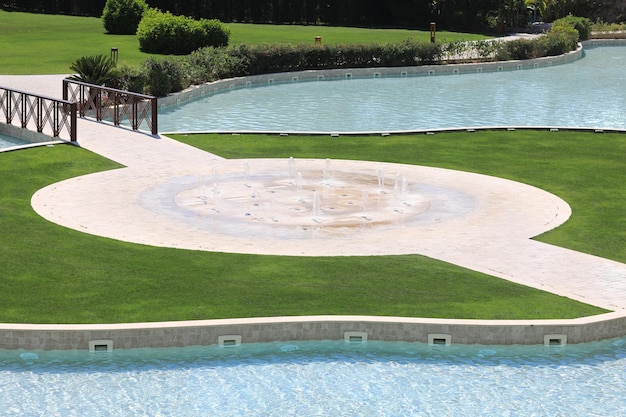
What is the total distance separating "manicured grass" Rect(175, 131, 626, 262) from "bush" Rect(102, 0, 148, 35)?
1187 inches

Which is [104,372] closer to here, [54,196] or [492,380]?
[492,380]

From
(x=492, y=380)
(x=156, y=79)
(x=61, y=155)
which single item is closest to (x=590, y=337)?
(x=492, y=380)

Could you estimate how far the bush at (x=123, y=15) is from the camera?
5722 centimetres

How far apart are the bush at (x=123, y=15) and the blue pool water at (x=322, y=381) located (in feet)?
150

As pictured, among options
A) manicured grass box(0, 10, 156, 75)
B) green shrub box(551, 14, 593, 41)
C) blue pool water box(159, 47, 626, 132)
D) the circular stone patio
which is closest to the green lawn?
the circular stone patio

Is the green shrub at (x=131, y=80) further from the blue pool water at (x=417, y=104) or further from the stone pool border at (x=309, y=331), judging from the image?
the stone pool border at (x=309, y=331)

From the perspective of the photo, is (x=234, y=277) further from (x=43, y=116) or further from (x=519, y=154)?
(x=43, y=116)

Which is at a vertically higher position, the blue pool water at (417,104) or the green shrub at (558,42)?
the green shrub at (558,42)

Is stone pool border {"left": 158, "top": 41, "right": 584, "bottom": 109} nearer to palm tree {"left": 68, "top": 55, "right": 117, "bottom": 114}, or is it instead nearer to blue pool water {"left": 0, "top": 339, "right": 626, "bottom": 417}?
palm tree {"left": 68, "top": 55, "right": 117, "bottom": 114}

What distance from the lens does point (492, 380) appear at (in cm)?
1337

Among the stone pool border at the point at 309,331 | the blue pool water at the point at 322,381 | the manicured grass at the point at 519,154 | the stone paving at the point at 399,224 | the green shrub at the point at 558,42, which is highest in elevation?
the green shrub at the point at 558,42

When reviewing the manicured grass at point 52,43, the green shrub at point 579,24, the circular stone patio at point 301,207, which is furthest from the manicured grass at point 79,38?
the circular stone patio at point 301,207

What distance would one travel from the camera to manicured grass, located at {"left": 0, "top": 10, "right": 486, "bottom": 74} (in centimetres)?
4641

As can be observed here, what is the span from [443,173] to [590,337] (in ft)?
33.1
